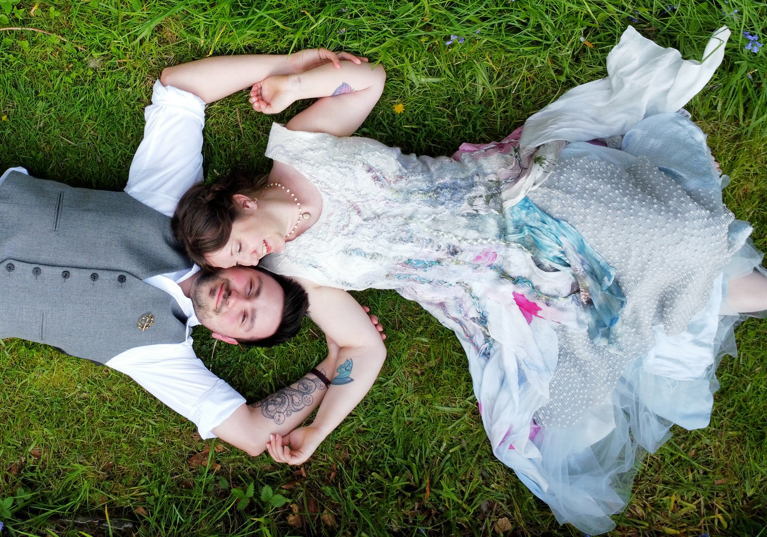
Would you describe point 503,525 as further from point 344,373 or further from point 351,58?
point 351,58

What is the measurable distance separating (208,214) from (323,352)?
111 cm

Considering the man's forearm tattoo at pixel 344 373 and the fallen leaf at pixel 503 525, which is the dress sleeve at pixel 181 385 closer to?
the man's forearm tattoo at pixel 344 373

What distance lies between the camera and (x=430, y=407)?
9.99ft

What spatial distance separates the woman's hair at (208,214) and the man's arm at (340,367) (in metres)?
0.59

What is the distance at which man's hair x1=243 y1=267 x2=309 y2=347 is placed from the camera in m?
2.60

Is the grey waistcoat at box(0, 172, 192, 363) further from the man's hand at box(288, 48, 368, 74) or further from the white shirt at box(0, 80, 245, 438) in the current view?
the man's hand at box(288, 48, 368, 74)

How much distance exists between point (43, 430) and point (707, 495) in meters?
3.79

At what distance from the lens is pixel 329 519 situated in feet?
9.77

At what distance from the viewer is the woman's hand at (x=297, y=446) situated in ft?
9.03

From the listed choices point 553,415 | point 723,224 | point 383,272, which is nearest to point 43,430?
point 383,272

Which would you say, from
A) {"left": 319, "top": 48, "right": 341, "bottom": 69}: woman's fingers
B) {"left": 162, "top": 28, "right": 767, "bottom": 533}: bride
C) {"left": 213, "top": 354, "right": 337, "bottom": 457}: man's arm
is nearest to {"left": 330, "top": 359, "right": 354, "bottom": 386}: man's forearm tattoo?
{"left": 213, "top": 354, "right": 337, "bottom": 457}: man's arm

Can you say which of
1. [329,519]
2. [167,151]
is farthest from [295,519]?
[167,151]

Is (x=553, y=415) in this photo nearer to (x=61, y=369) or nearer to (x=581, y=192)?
(x=581, y=192)

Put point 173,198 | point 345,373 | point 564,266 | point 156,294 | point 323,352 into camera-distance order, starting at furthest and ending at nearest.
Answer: point 323,352, point 345,373, point 173,198, point 156,294, point 564,266
